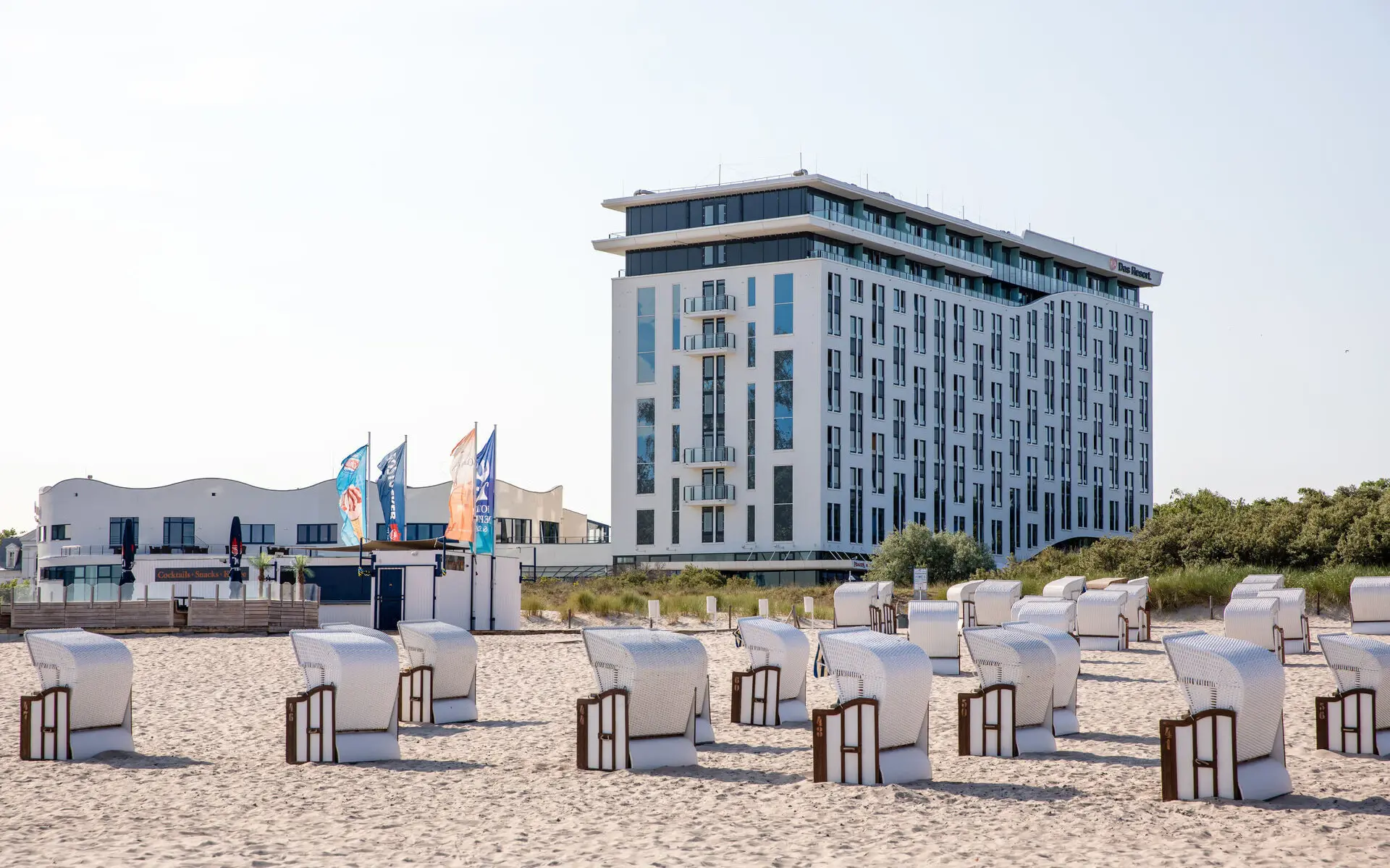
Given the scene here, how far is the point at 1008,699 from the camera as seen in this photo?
17.0m

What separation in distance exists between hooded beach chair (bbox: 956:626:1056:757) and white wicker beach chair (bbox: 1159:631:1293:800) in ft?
9.46

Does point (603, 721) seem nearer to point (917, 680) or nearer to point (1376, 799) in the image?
point (917, 680)

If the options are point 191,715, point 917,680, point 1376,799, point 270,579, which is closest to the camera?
point 1376,799

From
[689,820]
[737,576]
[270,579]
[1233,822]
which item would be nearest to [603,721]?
[689,820]

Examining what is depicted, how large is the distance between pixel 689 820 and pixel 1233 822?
427 cm

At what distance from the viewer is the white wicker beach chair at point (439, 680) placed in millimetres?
20844

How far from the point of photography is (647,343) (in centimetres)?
8706

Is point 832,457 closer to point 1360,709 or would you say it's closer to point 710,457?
point 710,457

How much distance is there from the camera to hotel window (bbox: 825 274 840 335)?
83062 mm

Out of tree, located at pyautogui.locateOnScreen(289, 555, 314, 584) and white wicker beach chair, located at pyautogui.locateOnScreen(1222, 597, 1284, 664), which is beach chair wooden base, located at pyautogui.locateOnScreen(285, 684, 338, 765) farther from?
tree, located at pyautogui.locateOnScreen(289, 555, 314, 584)

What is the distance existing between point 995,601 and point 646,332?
172ft

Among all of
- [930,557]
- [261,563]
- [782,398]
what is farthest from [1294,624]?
[782,398]

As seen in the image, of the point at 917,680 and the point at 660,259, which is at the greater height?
the point at 660,259

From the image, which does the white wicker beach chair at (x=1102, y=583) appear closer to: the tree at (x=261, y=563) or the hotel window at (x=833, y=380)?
the tree at (x=261, y=563)
